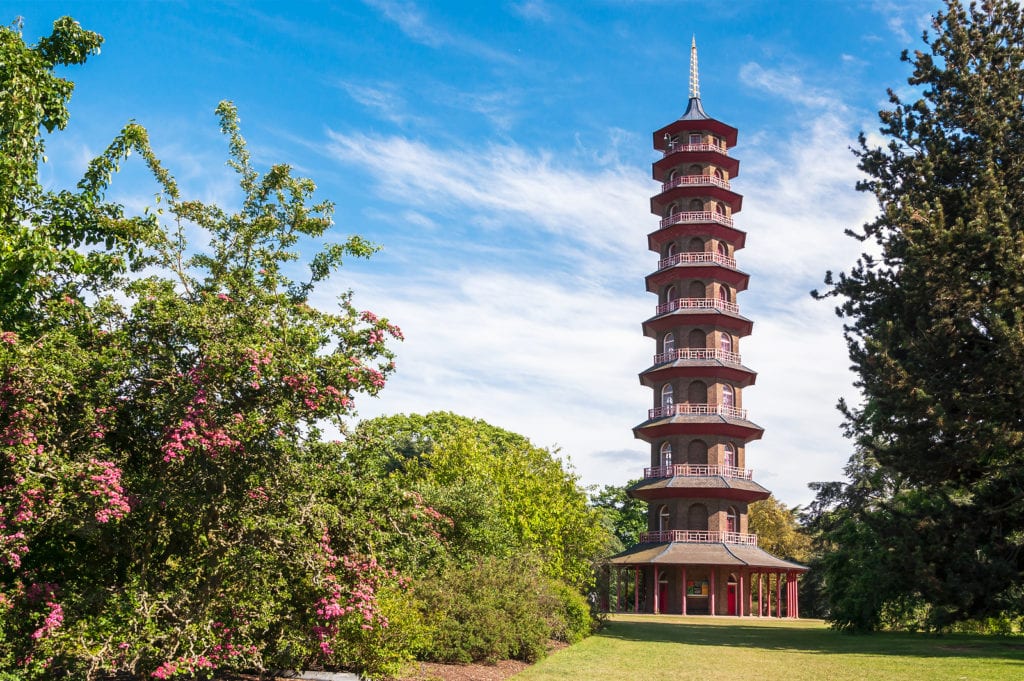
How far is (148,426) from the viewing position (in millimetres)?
10453

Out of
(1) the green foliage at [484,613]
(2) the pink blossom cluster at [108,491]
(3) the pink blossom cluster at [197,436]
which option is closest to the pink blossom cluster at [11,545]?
(2) the pink blossom cluster at [108,491]

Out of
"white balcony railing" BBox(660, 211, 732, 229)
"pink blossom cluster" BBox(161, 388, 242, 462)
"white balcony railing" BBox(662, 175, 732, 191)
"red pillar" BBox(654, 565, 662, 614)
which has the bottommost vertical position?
"red pillar" BBox(654, 565, 662, 614)

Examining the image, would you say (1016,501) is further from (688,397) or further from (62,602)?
(688,397)

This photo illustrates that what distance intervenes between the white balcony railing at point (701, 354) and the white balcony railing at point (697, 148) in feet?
40.5

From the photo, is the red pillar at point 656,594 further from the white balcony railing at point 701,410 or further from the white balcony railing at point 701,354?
the white balcony railing at point 701,354

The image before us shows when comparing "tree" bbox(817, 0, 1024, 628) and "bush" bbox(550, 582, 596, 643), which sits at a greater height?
"tree" bbox(817, 0, 1024, 628)

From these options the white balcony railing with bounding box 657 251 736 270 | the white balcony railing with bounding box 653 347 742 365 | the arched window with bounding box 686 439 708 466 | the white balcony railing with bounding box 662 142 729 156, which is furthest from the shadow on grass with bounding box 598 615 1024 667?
the white balcony railing with bounding box 662 142 729 156

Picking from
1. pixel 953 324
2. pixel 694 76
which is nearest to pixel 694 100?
pixel 694 76

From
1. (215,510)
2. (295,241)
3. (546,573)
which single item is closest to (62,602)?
(215,510)

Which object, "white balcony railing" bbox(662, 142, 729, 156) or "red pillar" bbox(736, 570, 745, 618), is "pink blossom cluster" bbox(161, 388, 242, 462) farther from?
"white balcony railing" bbox(662, 142, 729, 156)

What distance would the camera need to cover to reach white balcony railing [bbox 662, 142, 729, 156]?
50.4 metres

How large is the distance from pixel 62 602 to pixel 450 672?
24.0ft

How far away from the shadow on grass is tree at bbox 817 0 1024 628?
113 centimetres

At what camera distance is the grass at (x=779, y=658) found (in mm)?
15641
